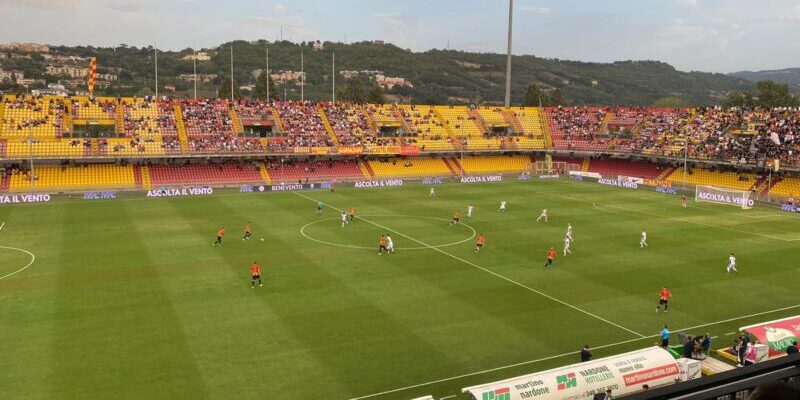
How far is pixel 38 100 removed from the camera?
6831cm

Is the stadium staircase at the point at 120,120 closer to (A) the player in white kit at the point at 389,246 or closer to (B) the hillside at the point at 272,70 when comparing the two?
(A) the player in white kit at the point at 389,246

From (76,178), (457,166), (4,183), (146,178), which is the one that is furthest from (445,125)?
(4,183)

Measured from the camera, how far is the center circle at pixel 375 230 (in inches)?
1495

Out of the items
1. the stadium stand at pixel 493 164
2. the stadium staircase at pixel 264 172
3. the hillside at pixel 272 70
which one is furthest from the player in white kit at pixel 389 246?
the hillside at pixel 272 70

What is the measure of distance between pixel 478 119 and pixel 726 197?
39.7 metres

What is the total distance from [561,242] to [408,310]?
1680cm

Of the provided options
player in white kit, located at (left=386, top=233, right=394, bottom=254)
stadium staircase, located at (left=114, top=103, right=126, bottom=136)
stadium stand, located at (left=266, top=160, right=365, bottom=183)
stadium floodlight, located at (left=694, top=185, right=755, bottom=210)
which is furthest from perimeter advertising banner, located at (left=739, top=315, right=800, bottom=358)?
stadium staircase, located at (left=114, top=103, right=126, bottom=136)

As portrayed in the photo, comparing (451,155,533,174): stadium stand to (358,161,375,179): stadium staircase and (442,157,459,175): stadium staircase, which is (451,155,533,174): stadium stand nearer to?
(442,157,459,175): stadium staircase

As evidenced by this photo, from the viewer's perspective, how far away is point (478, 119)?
3533 inches

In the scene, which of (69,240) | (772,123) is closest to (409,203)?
(69,240)

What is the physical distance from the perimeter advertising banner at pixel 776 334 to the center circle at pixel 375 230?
1956 cm

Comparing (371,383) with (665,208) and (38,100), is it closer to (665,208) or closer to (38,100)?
(665,208)

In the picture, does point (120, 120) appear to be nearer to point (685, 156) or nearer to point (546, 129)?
point (546, 129)

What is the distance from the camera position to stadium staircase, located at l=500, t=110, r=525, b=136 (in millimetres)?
89688
